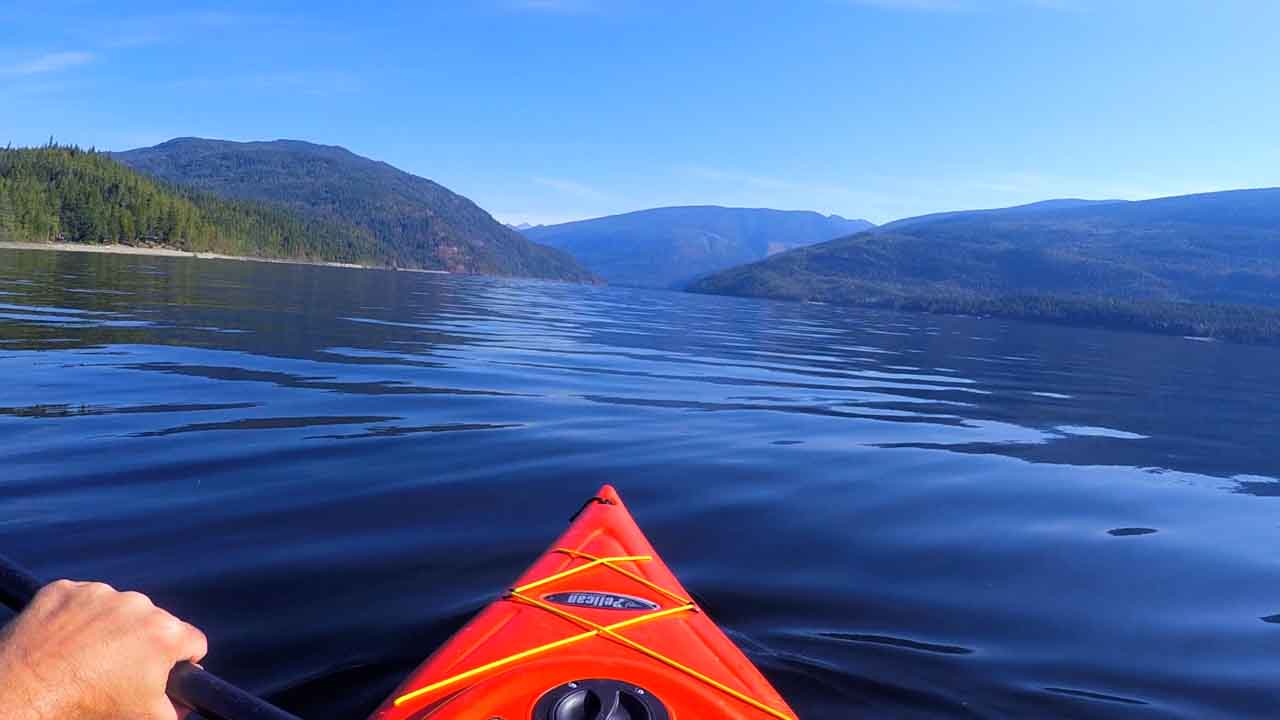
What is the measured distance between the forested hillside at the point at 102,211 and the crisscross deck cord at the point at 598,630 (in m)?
110

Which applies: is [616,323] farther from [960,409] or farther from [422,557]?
[422,557]

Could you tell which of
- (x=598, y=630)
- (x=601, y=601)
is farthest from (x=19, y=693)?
(x=601, y=601)

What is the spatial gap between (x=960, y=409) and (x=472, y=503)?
40.7 ft

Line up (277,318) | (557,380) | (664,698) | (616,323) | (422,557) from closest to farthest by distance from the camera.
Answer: (664,698) → (422,557) → (557,380) → (277,318) → (616,323)

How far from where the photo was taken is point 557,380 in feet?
53.7

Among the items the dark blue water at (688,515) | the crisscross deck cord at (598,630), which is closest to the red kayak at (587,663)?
the crisscross deck cord at (598,630)

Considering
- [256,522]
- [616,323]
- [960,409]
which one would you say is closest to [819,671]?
→ [256,522]

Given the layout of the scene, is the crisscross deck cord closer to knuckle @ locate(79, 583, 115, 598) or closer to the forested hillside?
knuckle @ locate(79, 583, 115, 598)

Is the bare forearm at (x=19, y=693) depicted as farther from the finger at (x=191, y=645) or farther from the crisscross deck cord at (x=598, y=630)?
the crisscross deck cord at (x=598, y=630)

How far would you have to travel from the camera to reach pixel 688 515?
311 inches

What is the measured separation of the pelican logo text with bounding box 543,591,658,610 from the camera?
13.0 feet

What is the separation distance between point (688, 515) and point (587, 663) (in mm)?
4607

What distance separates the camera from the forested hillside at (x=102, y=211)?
92.5m

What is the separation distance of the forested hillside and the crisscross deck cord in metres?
110
